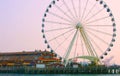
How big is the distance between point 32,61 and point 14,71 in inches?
673

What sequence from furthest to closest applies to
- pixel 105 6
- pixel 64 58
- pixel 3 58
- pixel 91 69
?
1. pixel 3 58
2. pixel 91 69
3. pixel 64 58
4. pixel 105 6

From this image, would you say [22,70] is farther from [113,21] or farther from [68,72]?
[113,21]

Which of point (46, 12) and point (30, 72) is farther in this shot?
point (30, 72)

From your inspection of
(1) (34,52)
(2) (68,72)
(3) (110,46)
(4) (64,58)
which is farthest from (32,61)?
(3) (110,46)

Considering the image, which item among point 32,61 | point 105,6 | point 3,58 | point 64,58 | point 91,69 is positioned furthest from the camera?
point 3,58

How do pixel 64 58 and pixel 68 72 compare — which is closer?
pixel 64 58

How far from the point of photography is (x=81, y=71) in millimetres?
114062

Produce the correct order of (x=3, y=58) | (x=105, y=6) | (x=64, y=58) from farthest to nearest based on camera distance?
(x=3, y=58)
(x=64, y=58)
(x=105, y=6)

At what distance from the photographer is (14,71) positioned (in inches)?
4924

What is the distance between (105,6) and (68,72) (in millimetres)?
31875

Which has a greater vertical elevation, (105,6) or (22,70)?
(105,6)

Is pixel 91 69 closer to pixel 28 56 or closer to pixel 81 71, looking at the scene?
pixel 81 71

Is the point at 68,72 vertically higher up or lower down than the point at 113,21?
lower down

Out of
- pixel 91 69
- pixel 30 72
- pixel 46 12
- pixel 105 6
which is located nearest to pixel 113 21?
pixel 105 6
